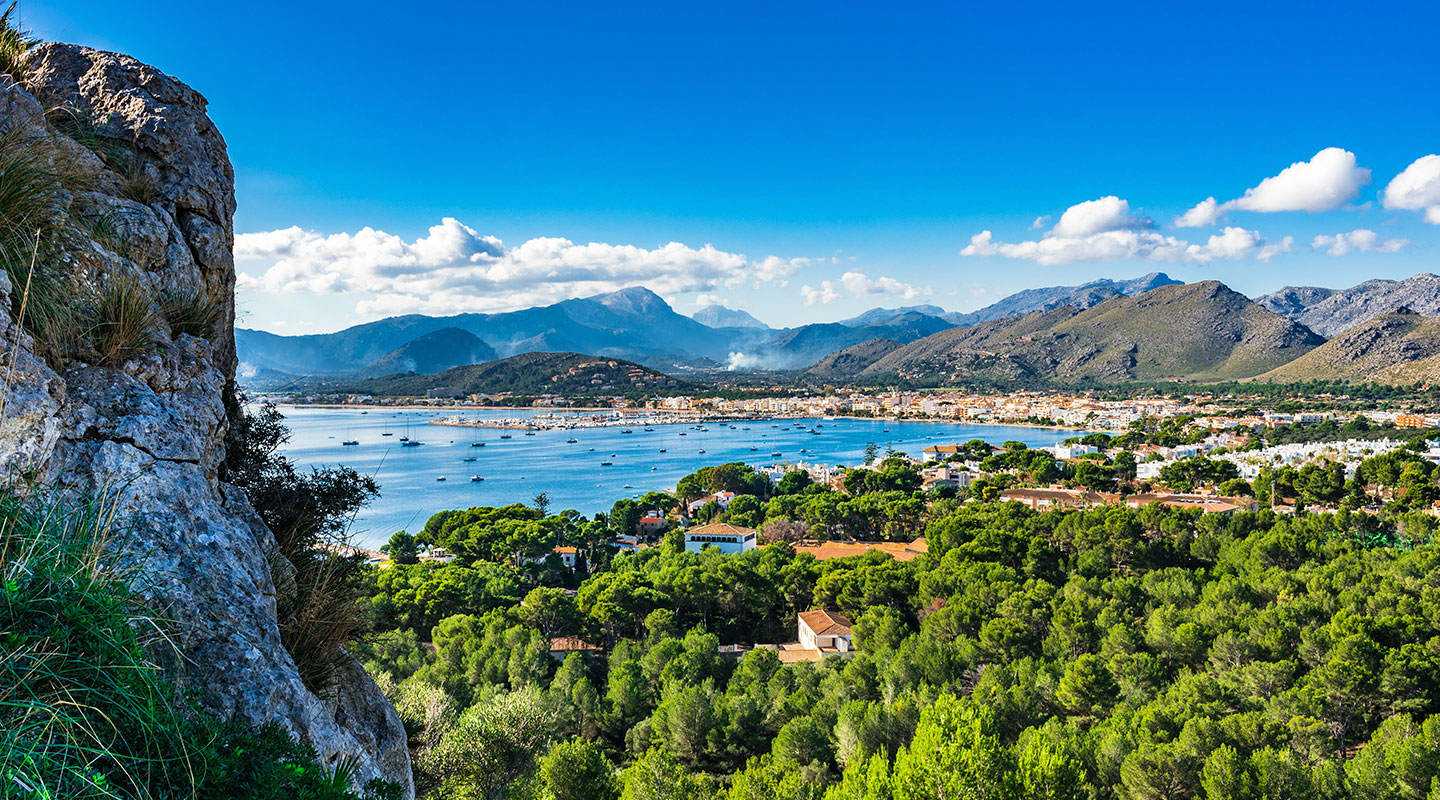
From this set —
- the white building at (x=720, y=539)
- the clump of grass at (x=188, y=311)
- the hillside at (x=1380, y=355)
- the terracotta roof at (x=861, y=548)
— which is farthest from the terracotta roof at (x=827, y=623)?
the hillside at (x=1380, y=355)

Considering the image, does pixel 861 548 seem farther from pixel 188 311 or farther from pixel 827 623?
pixel 188 311

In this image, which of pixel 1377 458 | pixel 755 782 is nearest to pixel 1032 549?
pixel 755 782

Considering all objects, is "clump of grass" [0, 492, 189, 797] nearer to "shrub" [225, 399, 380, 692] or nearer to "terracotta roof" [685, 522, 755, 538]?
"shrub" [225, 399, 380, 692]

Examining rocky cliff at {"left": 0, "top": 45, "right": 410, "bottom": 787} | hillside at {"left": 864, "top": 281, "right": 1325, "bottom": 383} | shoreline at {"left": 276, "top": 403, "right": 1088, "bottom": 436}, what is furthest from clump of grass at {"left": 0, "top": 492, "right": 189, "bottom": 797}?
hillside at {"left": 864, "top": 281, "right": 1325, "bottom": 383}

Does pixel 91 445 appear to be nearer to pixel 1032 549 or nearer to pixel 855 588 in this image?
pixel 855 588

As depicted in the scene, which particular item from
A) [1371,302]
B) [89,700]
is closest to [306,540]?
[89,700]

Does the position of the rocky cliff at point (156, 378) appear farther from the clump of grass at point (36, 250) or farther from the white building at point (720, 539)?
the white building at point (720, 539)
